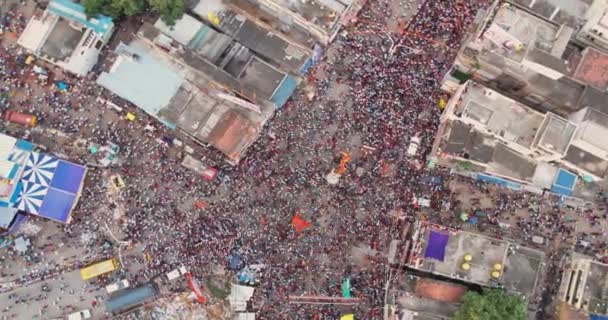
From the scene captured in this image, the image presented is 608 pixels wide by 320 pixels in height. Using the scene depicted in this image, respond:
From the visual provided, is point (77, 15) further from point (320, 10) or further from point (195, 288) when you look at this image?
point (195, 288)

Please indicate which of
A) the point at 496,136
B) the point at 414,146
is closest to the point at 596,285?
the point at 496,136

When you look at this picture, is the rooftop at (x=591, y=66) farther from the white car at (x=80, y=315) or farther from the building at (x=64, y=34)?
the white car at (x=80, y=315)

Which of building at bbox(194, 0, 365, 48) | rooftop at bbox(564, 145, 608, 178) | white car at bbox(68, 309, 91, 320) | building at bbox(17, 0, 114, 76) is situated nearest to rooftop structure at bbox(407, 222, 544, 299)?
rooftop at bbox(564, 145, 608, 178)

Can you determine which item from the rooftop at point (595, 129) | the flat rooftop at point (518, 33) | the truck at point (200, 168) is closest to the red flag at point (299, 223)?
the truck at point (200, 168)

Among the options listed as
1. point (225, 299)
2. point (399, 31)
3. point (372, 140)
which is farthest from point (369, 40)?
point (225, 299)

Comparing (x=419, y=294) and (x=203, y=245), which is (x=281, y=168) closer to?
(x=203, y=245)

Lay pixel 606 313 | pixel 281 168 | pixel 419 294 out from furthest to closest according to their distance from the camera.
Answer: pixel 281 168, pixel 419 294, pixel 606 313
